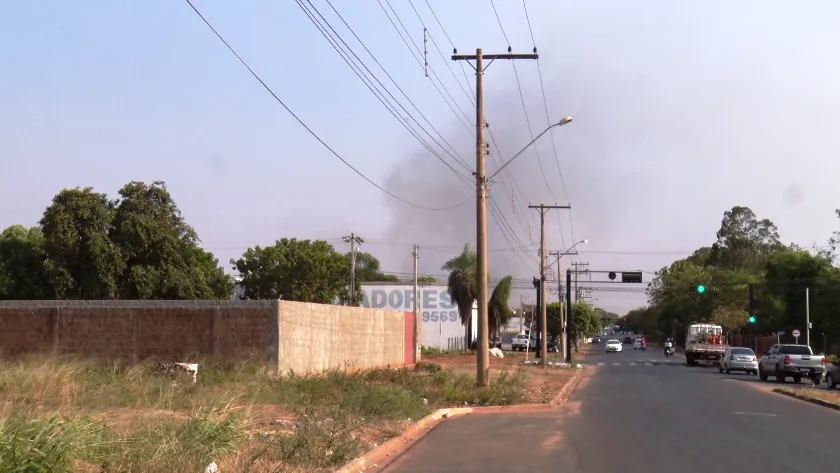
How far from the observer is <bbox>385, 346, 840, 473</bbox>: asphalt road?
1284 cm

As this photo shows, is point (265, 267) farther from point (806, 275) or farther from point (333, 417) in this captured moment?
point (333, 417)

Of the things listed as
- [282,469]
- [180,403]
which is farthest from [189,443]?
[180,403]

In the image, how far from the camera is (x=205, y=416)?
35.6ft

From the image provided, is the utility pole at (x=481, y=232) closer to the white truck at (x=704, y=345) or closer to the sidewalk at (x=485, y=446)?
the sidewalk at (x=485, y=446)

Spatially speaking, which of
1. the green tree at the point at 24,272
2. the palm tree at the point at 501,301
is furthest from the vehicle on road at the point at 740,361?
the green tree at the point at 24,272

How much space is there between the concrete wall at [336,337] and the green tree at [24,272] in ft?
62.3

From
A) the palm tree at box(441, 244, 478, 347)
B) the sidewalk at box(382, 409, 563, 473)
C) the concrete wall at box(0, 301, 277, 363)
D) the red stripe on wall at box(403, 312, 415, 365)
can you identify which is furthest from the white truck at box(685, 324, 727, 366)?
the sidewalk at box(382, 409, 563, 473)

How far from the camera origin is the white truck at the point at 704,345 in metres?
60.0

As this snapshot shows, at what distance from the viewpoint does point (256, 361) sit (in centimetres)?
2414

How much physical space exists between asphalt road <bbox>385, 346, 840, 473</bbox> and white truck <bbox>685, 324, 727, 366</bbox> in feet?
115

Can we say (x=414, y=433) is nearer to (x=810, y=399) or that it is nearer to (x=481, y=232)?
(x=481, y=232)

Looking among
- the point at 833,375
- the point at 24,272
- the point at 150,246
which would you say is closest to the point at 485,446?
the point at 833,375

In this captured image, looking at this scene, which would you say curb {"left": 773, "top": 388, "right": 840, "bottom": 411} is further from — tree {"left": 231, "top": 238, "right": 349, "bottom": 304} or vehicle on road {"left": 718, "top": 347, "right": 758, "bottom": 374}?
tree {"left": 231, "top": 238, "right": 349, "bottom": 304}

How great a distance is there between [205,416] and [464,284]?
62603mm
